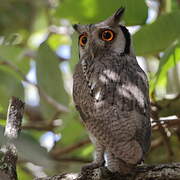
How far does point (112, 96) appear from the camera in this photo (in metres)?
2.84

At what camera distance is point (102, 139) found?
109 inches

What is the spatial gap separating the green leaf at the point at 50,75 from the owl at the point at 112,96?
2.47 feet

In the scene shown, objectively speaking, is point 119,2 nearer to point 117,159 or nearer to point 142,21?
point 142,21

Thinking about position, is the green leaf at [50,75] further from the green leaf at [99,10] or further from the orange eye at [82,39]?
the orange eye at [82,39]

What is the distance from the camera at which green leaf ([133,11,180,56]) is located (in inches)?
138

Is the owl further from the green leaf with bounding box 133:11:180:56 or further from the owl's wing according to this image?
the green leaf with bounding box 133:11:180:56

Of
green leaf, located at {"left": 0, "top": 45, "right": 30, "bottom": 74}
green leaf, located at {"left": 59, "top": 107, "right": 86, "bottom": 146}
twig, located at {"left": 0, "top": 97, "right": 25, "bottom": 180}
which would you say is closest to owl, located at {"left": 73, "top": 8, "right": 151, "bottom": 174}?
twig, located at {"left": 0, "top": 97, "right": 25, "bottom": 180}

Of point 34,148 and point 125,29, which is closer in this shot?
point 34,148

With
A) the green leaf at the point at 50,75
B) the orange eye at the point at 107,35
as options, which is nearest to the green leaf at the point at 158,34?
the orange eye at the point at 107,35

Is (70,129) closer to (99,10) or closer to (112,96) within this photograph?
(99,10)

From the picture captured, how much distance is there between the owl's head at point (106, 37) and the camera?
127 inches

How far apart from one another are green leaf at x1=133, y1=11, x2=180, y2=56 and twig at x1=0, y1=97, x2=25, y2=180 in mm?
1103

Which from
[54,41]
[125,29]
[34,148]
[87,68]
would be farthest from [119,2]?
[54,41]

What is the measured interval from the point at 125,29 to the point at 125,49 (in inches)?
5.0
